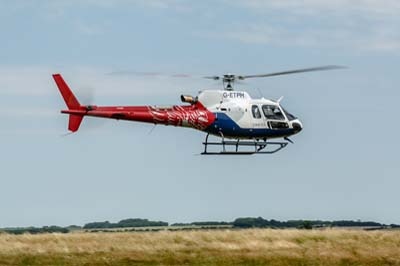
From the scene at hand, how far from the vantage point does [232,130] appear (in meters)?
59.9

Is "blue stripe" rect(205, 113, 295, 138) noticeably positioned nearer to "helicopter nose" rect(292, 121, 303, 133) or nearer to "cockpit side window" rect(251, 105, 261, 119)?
"cockpit side window" rect(251, 105, 261, 119)

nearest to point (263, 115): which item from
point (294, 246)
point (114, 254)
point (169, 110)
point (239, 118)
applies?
point (239, 118)

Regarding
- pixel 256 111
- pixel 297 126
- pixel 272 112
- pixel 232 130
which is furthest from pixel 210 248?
pixel 297 126

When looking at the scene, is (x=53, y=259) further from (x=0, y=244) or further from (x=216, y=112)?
(x=216, y=112)

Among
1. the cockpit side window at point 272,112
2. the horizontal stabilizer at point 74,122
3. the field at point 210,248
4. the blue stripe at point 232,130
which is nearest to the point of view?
the field at point 210,248

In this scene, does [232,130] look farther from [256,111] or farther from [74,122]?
[74,122]

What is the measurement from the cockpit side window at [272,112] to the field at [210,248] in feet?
21.4

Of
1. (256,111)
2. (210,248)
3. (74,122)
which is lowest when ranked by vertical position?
(210,248)

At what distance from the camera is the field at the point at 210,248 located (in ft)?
153

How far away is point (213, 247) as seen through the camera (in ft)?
168

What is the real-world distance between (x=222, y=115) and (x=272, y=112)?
3.34 m

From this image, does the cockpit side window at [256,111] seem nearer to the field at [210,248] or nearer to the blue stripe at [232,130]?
the blue stripe at [232,130]

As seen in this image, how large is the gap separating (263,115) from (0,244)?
17.2 m

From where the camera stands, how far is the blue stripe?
59531mm
